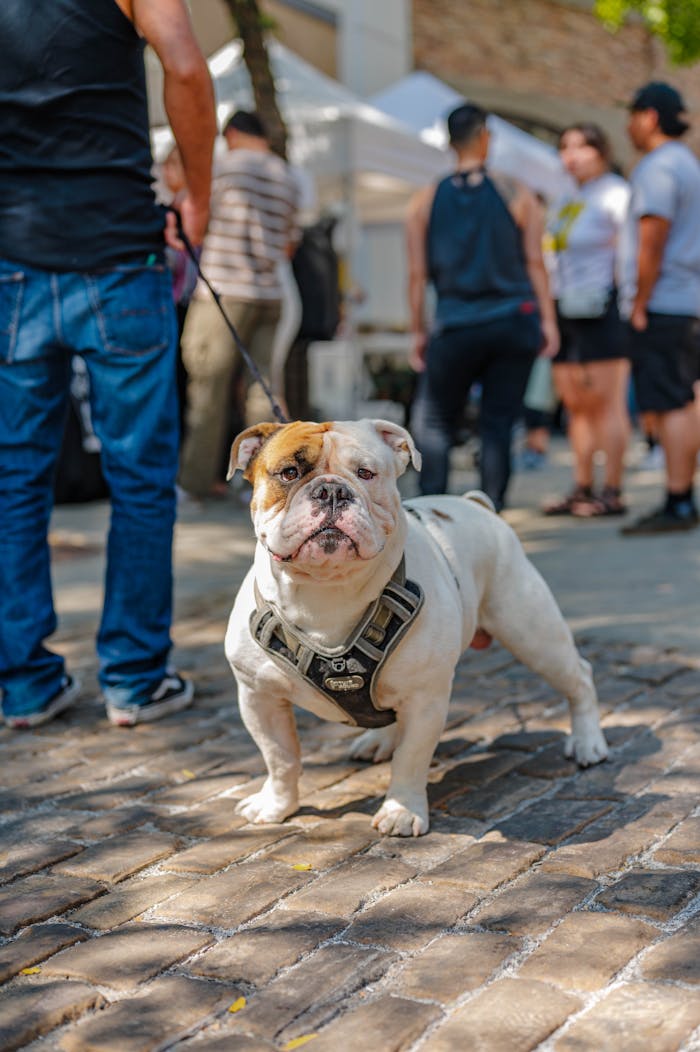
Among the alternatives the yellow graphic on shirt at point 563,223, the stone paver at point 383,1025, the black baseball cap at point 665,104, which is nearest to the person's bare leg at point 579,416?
the yellow graphic on shirt at point 563,223

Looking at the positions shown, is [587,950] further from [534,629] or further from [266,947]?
[534,629]

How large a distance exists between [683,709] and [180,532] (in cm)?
391

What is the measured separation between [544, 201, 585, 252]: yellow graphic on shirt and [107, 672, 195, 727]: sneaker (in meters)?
4.76

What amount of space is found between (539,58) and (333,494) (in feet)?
59.1

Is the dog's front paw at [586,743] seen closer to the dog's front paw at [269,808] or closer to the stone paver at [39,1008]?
the dog's front paw at [269,808]

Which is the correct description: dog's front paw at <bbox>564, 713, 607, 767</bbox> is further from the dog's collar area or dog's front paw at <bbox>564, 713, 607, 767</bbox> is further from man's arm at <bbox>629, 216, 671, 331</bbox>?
man's arm at <bbox>629, 216, 671, 331</bbox>

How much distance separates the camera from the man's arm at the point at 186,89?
3.55 metres

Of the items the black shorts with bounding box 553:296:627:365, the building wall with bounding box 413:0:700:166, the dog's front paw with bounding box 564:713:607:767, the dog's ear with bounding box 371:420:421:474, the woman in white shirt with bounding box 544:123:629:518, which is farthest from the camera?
the building wall with bounding box 413:0:700:166

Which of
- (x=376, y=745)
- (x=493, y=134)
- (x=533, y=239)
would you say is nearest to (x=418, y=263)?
(x=533, y=239)

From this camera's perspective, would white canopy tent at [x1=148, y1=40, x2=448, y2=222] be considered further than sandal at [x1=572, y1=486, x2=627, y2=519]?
Yes

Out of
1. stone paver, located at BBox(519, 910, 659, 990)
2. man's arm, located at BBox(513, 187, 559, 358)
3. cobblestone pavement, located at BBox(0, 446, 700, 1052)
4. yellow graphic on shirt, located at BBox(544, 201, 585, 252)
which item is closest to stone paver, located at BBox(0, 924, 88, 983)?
cobblestone pavement, located at BBox(0, 446, 700, 1052)

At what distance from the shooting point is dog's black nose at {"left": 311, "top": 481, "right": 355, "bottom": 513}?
262 cm

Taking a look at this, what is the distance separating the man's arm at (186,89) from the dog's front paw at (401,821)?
77.7 inches

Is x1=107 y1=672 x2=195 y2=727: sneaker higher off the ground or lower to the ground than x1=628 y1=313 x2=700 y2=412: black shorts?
lower
